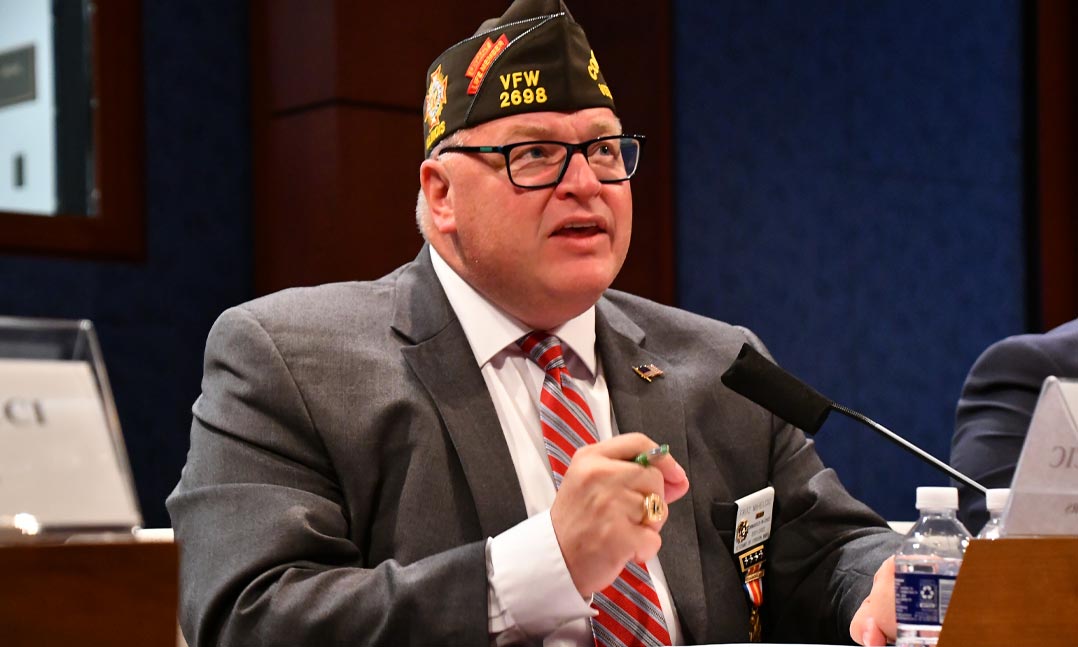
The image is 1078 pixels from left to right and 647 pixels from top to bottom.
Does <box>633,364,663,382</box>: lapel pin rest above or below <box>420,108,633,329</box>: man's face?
below

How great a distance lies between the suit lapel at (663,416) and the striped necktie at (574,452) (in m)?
0.06

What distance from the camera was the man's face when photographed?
6.26 ft

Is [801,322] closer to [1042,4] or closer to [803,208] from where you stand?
[803,208]

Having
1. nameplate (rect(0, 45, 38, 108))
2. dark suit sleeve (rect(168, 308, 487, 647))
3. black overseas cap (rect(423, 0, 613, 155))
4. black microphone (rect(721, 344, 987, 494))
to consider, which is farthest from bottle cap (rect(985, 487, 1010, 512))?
nameplate (rect(0, 45, 38, 108))

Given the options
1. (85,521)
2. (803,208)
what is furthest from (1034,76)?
(85,521)

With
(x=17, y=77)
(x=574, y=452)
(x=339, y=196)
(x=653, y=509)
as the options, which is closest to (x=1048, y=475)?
(x=653, y=509)

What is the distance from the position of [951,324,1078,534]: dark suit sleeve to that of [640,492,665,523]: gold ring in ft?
3.23

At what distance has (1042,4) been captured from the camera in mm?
4926

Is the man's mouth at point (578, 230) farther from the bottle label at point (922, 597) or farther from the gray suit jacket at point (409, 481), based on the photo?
the bottle label at point (922, 597)

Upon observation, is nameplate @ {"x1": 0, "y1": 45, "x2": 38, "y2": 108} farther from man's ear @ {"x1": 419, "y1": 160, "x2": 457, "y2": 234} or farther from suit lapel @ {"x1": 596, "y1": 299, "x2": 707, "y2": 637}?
suit lapel @ {"x1": 596, "y1": 299, "x2": 707, "y2": 637}

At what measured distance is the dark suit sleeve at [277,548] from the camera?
5.02 ft

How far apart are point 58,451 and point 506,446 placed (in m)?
0.92

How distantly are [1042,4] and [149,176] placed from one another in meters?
3.35

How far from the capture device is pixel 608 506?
1.46m
